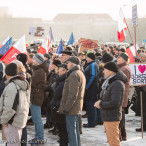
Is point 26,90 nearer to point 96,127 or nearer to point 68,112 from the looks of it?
point 68,112

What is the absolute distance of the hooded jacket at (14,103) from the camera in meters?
4.76

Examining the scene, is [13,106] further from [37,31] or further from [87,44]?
[37,31]

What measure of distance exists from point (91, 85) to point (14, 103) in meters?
3.42

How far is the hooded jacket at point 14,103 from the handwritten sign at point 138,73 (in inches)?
107

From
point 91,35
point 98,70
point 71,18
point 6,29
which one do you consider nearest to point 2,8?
point 6,29

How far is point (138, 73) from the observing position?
691cm

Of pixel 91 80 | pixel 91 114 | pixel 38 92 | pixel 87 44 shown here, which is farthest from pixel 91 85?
pixel 87 44

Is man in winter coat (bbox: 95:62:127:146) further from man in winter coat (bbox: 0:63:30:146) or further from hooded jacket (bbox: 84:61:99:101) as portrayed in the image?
hooded jacket (bbox: 84:61:99:101)

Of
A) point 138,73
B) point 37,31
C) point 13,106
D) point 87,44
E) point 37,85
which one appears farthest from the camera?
point 37,31

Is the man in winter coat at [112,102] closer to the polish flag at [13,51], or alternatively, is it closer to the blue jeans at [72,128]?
the blue jeans at [72,128]

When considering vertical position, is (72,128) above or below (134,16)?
below

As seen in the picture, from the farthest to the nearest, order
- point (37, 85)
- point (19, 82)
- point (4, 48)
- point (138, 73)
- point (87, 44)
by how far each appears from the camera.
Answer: point (87, 44) → point (4, 48) → point (138, 73) → point (37, 85) → point (19, 82)

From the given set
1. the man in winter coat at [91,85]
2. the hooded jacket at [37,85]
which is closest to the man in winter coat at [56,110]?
the hooded jacket at [37,85]

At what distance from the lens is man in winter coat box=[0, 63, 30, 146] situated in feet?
15.6
